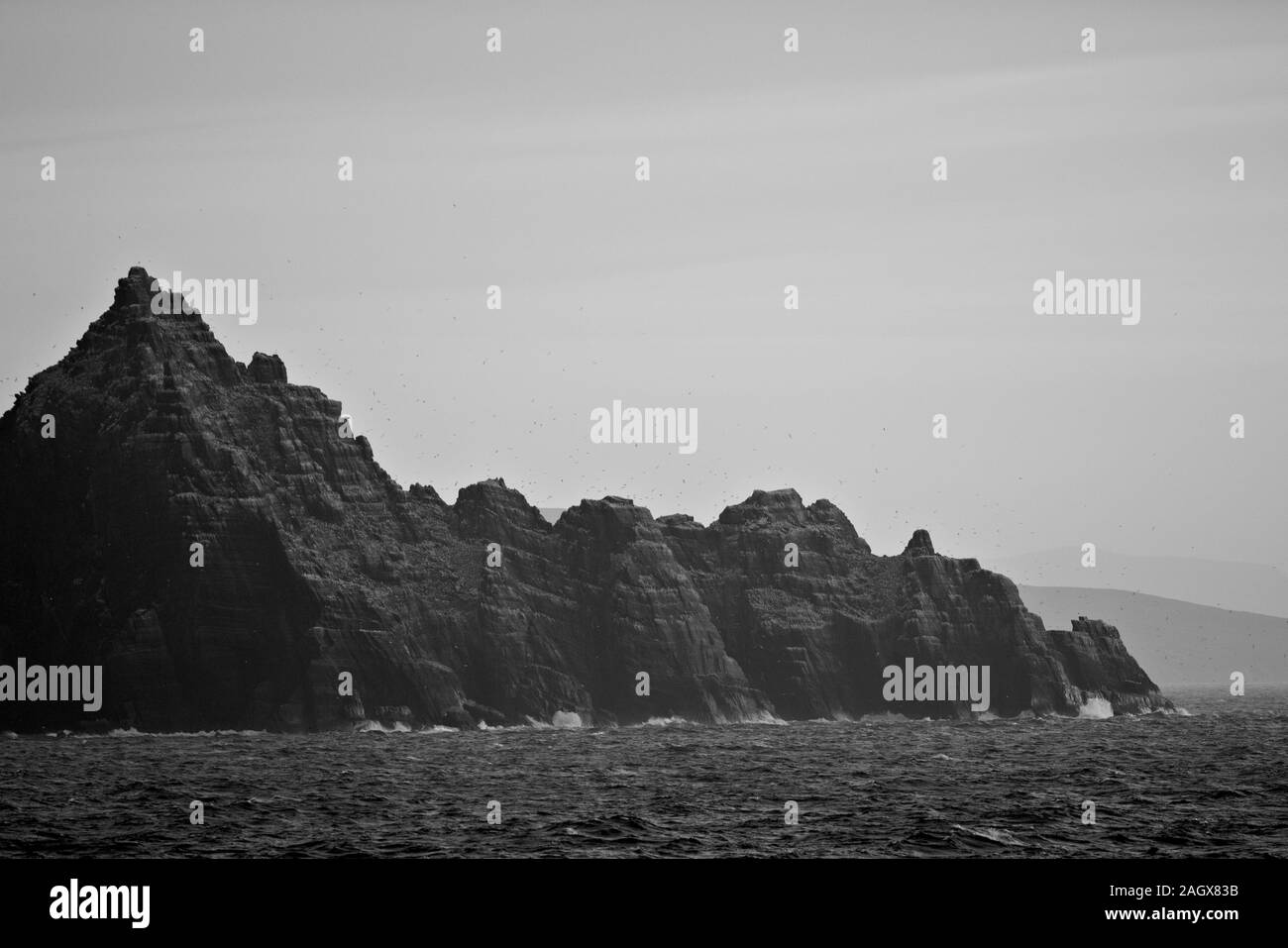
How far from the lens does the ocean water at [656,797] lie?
56.0 meters

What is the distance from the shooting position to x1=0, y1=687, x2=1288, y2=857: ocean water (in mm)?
56031

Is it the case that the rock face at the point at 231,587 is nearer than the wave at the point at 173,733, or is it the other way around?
the wave at the point at 173,733

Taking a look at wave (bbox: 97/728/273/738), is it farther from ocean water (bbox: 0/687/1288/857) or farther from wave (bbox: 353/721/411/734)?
ocean water (bbox: 0/687/1288/857)

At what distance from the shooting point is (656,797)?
7431cm

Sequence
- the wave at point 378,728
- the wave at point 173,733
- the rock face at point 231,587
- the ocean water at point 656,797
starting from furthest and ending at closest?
the rock face at point 231,587
the wave at point 378,728
the wave at point 173,733
the ocean water at point 656,797

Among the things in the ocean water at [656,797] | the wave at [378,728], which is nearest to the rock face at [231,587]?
the wave at [378,728]

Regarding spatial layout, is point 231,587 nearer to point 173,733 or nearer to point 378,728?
point 173,733

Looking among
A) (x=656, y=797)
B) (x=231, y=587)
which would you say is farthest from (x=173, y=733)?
(x=656, y=797)

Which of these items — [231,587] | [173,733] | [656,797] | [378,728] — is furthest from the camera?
[231,587]

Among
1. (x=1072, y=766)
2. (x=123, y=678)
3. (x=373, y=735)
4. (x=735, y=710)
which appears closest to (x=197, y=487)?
(x=123, y=678)

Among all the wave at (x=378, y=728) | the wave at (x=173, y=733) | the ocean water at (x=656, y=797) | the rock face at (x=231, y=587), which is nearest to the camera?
the ocean water at (x=656, y=797)

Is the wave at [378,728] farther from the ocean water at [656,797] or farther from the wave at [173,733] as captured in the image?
the ocean water at [656,797]
